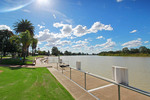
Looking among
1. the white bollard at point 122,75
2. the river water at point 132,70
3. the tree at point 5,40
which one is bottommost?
the river water at point 132,70

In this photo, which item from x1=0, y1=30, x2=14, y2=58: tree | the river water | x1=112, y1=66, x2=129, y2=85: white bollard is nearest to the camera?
x1=112, y1=66, x2=129, y2=85: white bollard

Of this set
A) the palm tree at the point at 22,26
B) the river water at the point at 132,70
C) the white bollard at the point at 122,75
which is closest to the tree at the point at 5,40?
the palm tree at the point at 22,26

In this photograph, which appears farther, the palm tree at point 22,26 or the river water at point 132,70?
the palm tree at point 22,26

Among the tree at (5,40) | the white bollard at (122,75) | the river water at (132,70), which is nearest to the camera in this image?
the white bollard at (122,75)

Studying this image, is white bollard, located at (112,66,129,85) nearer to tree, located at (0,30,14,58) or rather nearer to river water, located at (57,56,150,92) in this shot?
river water, located at (57,56,150,92)

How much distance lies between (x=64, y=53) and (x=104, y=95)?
576 ft

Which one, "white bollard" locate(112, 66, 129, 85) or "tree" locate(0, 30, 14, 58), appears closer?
"white bollard" locate(112, 66, 129, 85)

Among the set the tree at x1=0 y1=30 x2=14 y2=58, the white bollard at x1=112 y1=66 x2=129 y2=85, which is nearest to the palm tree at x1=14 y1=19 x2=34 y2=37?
the tree at x1=0 y1=30 x2=14 y2=58

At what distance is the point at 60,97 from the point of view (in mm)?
4211

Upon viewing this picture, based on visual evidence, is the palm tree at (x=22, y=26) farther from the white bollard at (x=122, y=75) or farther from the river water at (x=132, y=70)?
the white bollard at (x=122, y=75)

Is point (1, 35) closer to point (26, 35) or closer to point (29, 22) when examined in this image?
point (29, 22)

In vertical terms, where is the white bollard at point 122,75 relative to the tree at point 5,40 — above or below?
below

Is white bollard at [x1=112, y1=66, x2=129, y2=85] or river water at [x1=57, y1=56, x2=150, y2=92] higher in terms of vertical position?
white bollard at [x1=112, y1=66, x2=129, y2=85]

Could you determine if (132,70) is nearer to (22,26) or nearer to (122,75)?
(122,75)
